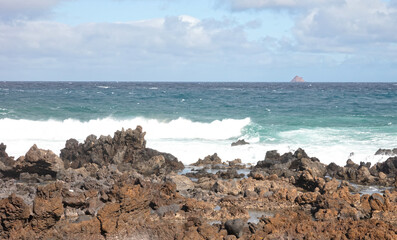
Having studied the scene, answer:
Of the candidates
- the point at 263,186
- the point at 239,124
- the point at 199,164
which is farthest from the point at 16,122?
the point at 263,186

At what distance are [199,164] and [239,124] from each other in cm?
1790

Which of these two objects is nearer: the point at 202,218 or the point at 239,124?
the point at 202,218

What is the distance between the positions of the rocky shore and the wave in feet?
36.6

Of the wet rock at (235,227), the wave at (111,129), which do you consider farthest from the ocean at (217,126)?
the wet rock at (235,227)

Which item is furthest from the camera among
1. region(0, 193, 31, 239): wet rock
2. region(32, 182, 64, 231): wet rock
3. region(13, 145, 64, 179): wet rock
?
region(13, 145, 64, 179): wet rock

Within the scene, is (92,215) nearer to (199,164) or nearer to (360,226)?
(360,226)

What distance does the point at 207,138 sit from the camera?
116 feet

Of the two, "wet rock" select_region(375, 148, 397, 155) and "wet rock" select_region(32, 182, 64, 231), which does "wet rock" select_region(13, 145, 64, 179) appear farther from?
"wet rock" select_region(375, 148, 397, 155)

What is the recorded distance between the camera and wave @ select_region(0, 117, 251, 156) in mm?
35344

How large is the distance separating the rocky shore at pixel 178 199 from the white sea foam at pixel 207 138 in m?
4.05

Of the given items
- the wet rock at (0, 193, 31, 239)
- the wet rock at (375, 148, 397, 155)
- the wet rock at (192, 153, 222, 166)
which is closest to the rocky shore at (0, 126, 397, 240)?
the wet rock at (0, 193, 31, 239)

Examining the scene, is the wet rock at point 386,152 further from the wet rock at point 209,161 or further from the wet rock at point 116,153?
the wet rock at point 116,153

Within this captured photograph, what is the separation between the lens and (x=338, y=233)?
11195 mm

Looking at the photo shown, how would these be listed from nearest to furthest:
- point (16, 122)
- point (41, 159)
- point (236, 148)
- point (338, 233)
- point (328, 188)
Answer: point (338, 233) → point (328, 188) → point (41, 159) → point (236, 148) → point (16, 122)
